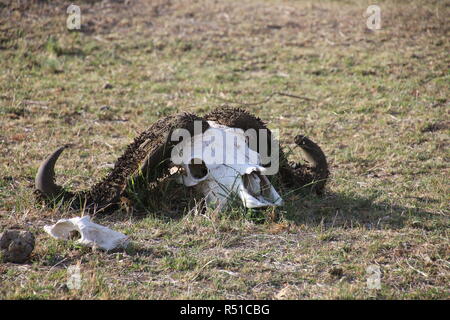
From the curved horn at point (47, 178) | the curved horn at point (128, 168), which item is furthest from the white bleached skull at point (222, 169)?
the curved horn at point (47, 178)

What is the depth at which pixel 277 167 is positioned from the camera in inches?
202

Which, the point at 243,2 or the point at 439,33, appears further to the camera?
the point at 243,2

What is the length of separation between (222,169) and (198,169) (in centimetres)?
28

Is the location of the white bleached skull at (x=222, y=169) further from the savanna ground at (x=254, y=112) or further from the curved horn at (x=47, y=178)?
the curved horn at (x=47, y=178)

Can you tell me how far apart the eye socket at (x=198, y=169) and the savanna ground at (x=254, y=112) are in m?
0.31

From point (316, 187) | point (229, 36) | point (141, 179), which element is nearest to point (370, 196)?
point (316, 187)

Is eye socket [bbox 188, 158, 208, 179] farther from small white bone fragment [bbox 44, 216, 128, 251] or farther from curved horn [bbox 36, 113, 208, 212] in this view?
small white bone fragment [bbox 44, 216, 128, 251]

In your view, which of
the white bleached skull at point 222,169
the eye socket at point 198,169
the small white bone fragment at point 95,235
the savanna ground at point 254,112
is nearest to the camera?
the savanna ground at point 254,112

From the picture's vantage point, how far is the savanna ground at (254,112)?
3.96 metres

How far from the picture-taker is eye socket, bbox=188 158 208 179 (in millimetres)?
4832

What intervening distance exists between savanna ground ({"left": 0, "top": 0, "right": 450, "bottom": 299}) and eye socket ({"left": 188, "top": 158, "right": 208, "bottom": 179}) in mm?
307

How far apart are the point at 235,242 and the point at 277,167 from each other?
93cm
